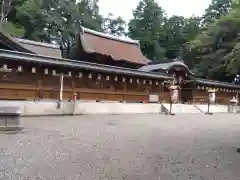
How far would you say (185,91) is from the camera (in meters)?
27.1

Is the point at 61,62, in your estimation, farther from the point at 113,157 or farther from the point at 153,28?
the point at 153,28

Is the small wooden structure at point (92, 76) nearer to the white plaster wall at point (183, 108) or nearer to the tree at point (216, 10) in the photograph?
the white plaster wall at point (183, 108)

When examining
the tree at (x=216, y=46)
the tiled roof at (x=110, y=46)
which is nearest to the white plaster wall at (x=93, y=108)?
the tiled roof at (x=110, y=46)

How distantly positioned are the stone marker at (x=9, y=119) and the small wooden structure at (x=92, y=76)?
13.8 ft

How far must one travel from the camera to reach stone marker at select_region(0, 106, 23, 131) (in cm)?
863

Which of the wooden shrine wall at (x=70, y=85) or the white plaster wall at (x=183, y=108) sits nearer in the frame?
the wooden shrine wall at (x=70, y=85)

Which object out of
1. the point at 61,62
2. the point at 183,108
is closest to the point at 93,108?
the point at 61,62

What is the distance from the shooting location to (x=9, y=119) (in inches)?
347

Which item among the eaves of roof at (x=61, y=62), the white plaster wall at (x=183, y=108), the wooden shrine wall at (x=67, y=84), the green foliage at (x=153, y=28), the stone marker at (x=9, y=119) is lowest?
the white plaster wall at (x=183, y=108)

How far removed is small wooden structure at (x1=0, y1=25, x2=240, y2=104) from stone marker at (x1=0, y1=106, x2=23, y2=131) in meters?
4.22

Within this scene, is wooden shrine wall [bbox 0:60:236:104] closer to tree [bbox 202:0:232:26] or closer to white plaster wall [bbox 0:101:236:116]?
white plaster wall [bbox 0:101:236:116]

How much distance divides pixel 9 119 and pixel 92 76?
9664 mm

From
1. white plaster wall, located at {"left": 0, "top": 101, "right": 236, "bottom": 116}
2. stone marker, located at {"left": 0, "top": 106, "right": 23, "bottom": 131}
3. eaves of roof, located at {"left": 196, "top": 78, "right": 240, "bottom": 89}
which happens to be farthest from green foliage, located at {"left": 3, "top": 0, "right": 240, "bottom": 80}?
stone marker, located at {"left": 0, "top": 106, "right": 23, "bottom": 131}

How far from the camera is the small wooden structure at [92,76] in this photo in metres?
14.8
